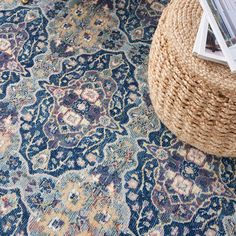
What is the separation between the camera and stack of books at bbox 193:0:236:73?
0.94 metres

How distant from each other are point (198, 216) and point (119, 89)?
476mm

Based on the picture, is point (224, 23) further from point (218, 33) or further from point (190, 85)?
point (190, 85)

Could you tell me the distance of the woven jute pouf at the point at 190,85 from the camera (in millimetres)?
943

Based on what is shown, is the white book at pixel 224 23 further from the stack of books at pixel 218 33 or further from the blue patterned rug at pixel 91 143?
the blue patterned rug at pixel 91 143

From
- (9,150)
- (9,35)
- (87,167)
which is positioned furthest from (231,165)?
(9,35)

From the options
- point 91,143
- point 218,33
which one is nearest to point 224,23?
point 218,33

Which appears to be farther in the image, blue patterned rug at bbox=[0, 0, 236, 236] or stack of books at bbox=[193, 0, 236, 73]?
blue patterned rug at bbox=[0, 0, 236, 236]

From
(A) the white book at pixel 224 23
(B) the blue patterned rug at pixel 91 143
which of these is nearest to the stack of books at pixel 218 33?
(A) the white book at pixel 224 23

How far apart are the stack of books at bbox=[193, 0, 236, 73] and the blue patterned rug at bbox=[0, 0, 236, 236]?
0.39 metres

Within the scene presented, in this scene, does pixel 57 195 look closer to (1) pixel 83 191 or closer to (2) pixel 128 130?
(1) pixel 83 191

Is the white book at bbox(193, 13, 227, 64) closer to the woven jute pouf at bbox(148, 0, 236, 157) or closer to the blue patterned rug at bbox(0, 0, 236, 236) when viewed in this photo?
the woven jute pouf at bbox(148, 0, 236, 157)

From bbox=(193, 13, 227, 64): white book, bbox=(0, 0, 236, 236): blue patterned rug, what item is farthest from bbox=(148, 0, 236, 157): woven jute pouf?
bbox=(0, 0, 236, 236): blue patterned rug

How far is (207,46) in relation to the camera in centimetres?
96

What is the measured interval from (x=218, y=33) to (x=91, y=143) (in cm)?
51
